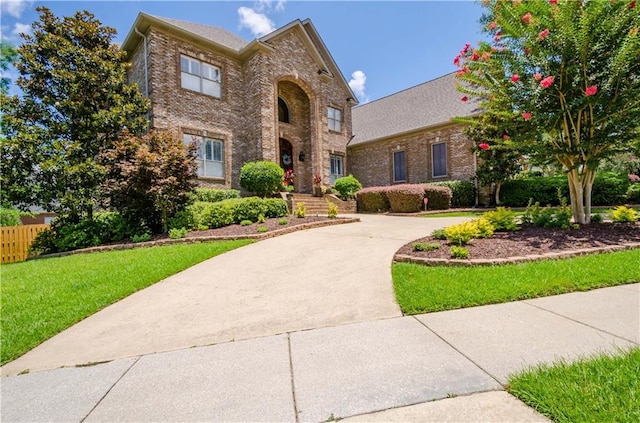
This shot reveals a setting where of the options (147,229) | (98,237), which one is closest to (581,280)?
(147,229)

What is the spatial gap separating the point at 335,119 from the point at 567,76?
46.4 ft

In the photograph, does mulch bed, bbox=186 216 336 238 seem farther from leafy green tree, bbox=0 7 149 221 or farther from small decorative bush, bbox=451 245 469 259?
small decorative bush, bbox=451 245 469 259

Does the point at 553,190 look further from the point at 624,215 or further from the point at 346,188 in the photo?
the point at 346,188

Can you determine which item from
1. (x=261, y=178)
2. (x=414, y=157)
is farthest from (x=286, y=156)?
(x=414, y=157)

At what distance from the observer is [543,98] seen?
20.0 feet

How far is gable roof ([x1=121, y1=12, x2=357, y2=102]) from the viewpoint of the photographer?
11.9 m

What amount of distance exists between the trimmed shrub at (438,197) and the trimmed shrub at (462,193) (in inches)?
32.0

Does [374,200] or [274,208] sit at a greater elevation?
[374,200]

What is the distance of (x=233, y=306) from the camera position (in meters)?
3.55

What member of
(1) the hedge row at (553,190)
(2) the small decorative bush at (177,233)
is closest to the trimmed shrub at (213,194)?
(2) the small decorative bush at (177,233)

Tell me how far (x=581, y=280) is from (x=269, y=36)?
50.8 feet

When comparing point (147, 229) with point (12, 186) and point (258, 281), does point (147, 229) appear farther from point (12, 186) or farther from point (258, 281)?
point (258, 281)

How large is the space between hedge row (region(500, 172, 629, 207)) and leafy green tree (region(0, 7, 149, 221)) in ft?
53.0

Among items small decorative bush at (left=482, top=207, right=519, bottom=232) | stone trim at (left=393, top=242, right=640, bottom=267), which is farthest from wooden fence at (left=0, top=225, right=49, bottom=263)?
Result: small decorative bush at (left=482, top=207, right=519, bottom=232)
